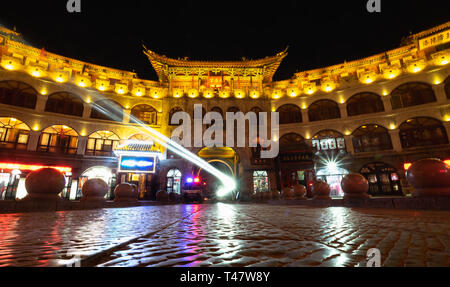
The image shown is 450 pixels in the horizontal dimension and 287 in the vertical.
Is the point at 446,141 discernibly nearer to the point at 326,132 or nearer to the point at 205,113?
the point at 326,132

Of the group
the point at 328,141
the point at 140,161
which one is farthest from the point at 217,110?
the point at 328,141

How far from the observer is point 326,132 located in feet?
79.2

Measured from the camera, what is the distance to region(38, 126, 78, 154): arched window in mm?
20781

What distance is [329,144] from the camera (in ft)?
78.1

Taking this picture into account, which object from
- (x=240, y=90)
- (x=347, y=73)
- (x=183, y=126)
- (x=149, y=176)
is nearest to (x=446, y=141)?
(x=347, y=73)

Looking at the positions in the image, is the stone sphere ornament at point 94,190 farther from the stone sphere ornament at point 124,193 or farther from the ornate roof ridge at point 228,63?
the ornate roof ridge at point 228,63

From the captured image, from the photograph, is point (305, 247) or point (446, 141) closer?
point (305, 247)

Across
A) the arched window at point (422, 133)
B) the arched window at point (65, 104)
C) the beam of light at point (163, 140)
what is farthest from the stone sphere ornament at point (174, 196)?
the arched window at point (422, 133)

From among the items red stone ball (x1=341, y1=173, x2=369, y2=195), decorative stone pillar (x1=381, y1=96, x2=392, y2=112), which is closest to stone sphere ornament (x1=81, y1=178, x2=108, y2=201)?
red stone ball (x1=341, y1=173, x2=369, y2=195)

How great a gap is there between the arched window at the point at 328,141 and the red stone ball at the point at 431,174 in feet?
59.7
